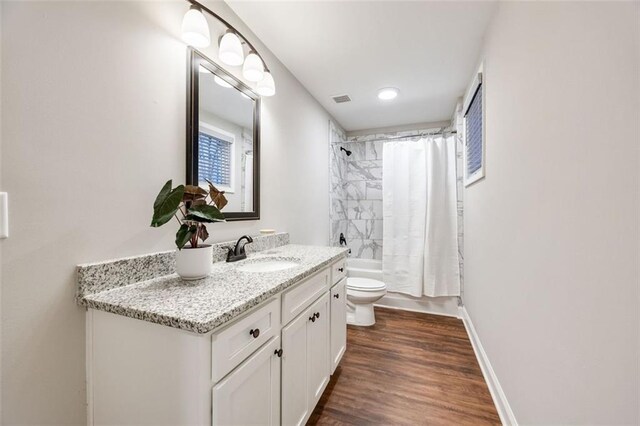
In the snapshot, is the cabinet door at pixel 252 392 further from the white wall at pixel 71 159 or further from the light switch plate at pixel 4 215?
the light switch plate at pixel 4 215

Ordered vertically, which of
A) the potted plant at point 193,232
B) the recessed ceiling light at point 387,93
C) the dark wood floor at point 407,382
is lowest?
the dark wood floor at point 407,382

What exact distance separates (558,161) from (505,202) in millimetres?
561

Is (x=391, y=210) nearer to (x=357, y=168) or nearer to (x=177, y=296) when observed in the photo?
(x=357, y=168)

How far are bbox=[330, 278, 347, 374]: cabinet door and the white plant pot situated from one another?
0.84m

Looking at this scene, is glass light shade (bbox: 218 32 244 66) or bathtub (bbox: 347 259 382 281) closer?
glass light shade (bbox: 218 32 244 66)

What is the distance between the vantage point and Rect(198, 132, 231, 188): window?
4.25ft

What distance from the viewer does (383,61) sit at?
6.56ft

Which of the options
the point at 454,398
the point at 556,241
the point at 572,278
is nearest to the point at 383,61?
the point at 556,241

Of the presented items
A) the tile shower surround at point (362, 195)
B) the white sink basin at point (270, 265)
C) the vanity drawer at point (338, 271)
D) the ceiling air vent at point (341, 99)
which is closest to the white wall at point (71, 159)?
the white sink basin at point (270, 265)

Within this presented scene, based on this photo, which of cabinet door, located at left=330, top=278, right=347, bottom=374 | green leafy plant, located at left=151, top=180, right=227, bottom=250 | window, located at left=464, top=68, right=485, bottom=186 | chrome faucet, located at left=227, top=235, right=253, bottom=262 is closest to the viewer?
green leafy plant, located at left=151, top=180, right=227, bottom=250

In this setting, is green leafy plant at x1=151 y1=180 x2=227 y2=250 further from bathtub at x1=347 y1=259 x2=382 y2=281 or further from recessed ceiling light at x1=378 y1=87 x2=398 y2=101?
bathtub at x1=347 y1=259 x2=382 y2=281

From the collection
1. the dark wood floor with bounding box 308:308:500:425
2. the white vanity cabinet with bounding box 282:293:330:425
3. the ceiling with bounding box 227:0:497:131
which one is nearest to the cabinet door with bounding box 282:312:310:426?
the white vanity cabinet with bounding box 282:293:330:425

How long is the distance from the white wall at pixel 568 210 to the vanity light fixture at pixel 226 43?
4.26 feet

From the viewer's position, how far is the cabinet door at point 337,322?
160 cm
